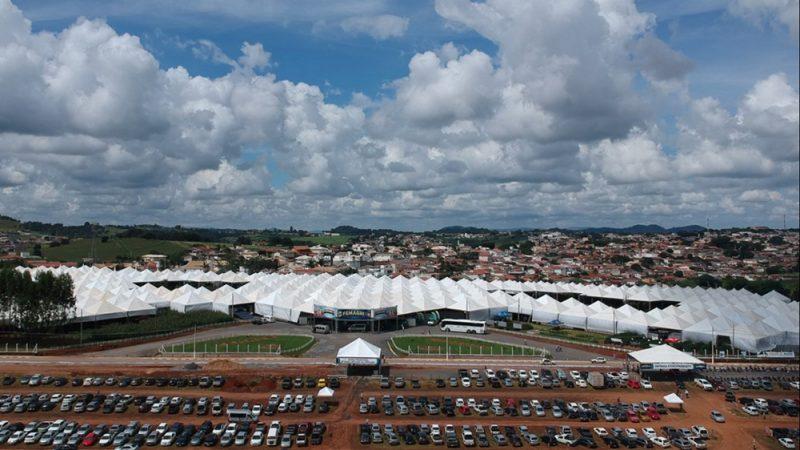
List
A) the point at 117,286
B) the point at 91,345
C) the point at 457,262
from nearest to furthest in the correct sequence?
the point at 91,345 < the point at 117,286 < the point at 457,262

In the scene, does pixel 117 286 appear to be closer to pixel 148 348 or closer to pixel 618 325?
pixel 148 348

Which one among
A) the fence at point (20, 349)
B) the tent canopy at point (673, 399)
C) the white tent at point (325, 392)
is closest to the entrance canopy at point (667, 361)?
the tent canopy at point (673, 399)

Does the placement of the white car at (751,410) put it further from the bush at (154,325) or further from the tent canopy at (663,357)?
the bush at (154,325)

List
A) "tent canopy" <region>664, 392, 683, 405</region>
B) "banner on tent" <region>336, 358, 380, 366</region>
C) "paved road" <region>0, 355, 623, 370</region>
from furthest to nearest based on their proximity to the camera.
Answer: "paved road" <region>0, 355, 623, 370</region>, "banner on tent" <region>336, 358, 380, 366</region>, "tent canopy" <region>664, 392, 683, 405</region>

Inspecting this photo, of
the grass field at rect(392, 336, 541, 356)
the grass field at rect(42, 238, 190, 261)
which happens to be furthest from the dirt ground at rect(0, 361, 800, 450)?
the grass field at rect(42, 238, 190, 261)

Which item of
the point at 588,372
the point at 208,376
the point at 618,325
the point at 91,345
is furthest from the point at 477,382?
the point at 91,345

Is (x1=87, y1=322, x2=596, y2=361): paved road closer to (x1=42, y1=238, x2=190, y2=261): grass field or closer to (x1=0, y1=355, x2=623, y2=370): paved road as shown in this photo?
(x1=0, y1=355, x2=623, y2=370): paved road
